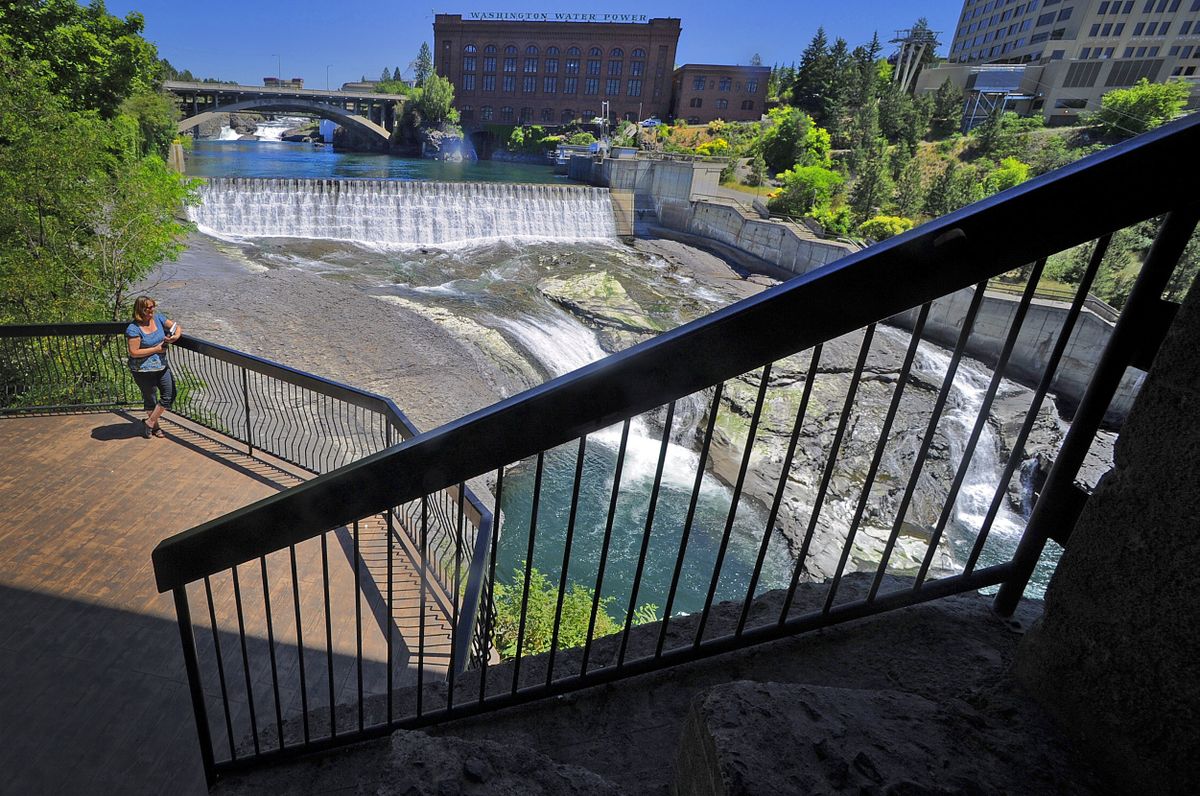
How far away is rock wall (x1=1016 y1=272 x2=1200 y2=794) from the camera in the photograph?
45.3 inches

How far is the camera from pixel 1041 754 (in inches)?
52.4

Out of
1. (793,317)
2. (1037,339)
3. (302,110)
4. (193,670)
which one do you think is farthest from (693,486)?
(302,110)

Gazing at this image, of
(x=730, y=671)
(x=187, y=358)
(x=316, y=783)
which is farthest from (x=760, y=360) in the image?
(x=187, y=358)

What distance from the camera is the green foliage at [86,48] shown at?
2611 centimetres

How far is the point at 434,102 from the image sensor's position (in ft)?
227

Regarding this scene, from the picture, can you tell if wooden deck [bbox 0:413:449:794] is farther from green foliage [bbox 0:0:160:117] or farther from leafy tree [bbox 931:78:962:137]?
leafy tree [bbox 931:78:962:137]

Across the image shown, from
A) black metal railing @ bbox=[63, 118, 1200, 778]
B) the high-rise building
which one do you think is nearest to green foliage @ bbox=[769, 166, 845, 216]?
the high-rise building

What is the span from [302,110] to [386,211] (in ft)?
131

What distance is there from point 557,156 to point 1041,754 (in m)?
66.0

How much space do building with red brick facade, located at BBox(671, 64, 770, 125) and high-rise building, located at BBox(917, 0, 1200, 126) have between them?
2105 cm

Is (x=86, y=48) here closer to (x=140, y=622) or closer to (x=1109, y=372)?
(x=140, y=622)

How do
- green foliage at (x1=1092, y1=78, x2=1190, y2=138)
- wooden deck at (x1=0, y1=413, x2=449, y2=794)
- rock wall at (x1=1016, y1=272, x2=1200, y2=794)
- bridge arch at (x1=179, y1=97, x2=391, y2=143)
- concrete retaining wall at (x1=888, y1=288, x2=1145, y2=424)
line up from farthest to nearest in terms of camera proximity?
bridge arch at (x1=179, y1=97, x2=391, y2=143) → green foliage at (x1=1092, y1=78, x2=1190, y2=138) → concrete retaining wall at (x1=888, y1=288, x2=1145, y2=424) → wooden deck at (x1=0, y1=413, x2=449, y2=794) → rock wall at (x1=1016, y1=272, x2=1200, y2=794)

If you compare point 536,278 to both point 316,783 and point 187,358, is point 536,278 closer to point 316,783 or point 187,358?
point 187,358

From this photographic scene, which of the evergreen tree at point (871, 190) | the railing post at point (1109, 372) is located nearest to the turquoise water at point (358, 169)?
the evergreen tree at point (871, 190)
